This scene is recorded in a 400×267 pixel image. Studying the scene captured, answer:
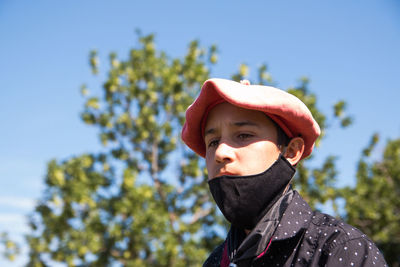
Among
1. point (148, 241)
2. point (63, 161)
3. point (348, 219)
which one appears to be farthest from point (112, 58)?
point (348, 219)

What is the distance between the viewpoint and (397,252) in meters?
15.4

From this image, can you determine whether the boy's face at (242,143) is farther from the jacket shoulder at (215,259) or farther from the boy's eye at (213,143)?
the jacket shoulder at (215,259)

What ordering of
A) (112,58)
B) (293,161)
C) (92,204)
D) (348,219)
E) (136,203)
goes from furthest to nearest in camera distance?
1. (112,58)
2. (348,219)
3. (92,204)
4. (136,203)
5. (293,161)

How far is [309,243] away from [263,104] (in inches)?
26.4

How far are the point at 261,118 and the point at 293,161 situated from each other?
324 mm

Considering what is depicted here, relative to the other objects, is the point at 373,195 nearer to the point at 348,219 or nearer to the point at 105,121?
the point at 348,219

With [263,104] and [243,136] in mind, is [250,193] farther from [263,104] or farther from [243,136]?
[263,104]

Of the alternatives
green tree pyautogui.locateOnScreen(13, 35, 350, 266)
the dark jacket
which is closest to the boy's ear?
the dark jacket

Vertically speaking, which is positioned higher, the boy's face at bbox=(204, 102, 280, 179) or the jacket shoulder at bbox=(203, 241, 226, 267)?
the boy's face at bbox=(204, 102, 280, 179)

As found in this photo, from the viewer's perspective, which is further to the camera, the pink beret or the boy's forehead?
the boy's forehead

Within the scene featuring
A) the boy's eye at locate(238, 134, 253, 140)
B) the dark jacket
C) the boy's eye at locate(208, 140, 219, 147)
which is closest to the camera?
the dark jacket

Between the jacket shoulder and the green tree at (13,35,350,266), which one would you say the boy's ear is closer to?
the jacket shoulder

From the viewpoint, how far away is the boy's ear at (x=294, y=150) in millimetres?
2158

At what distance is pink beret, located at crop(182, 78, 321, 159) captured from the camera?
1.92 meters
